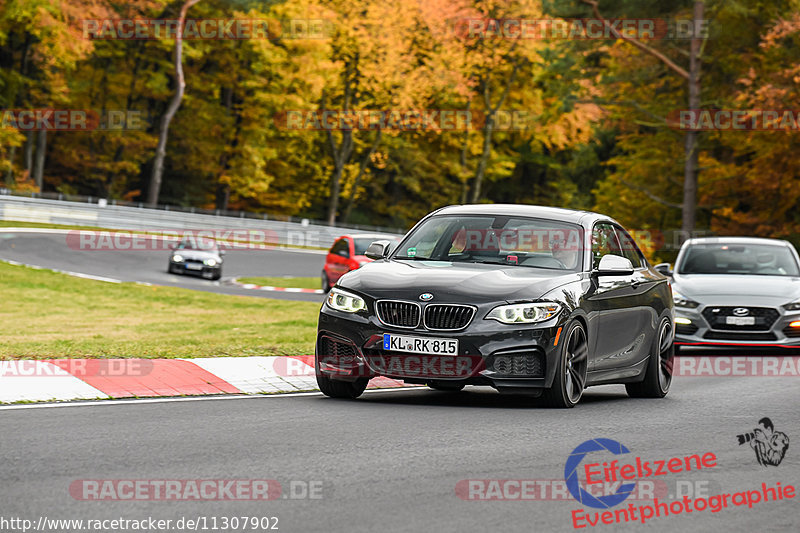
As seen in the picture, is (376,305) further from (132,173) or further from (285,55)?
(132,173)

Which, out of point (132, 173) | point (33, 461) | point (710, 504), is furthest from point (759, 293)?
point (132, 173)

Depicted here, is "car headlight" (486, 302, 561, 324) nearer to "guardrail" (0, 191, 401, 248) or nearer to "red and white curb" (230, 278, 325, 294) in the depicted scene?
"red and white curb" (230, 278, 325, 294)

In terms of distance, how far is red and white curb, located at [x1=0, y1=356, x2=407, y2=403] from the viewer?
10008mm

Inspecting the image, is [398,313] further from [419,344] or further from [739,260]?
[739,260]

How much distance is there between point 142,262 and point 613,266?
31648 millimetres

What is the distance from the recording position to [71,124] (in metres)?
66.9

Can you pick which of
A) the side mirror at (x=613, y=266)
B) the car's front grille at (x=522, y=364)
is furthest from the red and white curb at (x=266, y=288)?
the car's front grille at (x=522, y=364)

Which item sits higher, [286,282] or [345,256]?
[345,256]

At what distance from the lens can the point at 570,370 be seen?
1013 centimetres

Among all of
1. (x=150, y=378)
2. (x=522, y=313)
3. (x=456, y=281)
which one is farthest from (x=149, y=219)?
(x=522, y=313)

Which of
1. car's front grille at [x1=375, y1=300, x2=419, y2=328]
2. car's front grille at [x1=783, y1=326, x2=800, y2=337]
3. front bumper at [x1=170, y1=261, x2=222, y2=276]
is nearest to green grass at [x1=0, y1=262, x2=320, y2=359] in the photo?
car's front grille at [x1=375, y1=300, x2=419, y2=328]

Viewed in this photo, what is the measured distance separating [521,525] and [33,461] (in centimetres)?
281

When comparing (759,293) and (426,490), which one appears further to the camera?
(759,293)

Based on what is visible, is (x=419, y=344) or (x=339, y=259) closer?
(x=419, y=344)
